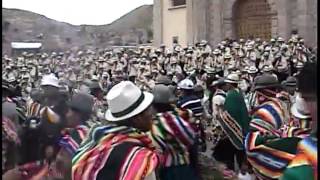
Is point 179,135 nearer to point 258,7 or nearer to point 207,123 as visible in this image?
point 207,123

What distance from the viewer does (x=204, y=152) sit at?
34.8 feet

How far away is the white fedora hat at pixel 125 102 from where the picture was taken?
3918 mm

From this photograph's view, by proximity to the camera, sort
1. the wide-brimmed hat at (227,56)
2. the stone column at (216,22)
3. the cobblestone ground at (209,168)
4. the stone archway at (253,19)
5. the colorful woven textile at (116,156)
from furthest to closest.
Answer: the stone column at (216,22) → the stone archway at (253,19) → the wide-brimmed hat at (227,56) → the cobblestone ground at (209,168) → the colorful woven textile at (116,156)

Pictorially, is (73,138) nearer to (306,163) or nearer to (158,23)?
(306,163)

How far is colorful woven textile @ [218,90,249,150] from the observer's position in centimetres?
772

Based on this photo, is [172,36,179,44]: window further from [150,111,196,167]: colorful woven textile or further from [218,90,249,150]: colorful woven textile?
[150,111,196,167]: colorful woven textile

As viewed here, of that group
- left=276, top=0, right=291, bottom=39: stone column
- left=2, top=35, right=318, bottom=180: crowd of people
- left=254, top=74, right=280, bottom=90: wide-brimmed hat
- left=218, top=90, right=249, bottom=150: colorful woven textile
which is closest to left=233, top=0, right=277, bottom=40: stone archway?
left=276, top=0, right=291, bottom=39: stone column

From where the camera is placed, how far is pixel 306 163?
278 centimetres

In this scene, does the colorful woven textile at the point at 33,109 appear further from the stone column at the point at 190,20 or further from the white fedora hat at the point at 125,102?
the stone column at the point at 190,20

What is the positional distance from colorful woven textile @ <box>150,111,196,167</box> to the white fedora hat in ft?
4.52

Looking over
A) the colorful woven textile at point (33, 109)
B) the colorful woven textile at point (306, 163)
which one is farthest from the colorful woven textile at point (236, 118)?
the colorful woven textile at point (306, 163)

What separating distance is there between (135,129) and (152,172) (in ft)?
1.02

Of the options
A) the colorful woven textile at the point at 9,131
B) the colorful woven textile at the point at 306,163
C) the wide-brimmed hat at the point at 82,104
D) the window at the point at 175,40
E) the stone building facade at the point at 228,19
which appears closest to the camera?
the colorful woven textile at the point at 306,163

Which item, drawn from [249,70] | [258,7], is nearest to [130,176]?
[249,70]
